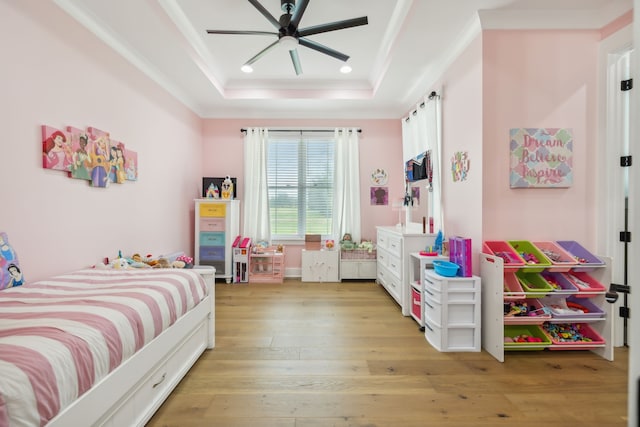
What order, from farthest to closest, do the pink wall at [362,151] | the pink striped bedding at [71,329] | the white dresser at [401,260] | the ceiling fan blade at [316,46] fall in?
the pink wall at [362,151] → the white dresser at [401,260] → the ceiling fan blade at [316,46] → the pink striped bedding at [71,329]

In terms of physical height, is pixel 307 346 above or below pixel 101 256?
below

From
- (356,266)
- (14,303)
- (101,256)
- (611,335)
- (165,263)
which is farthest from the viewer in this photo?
(356,266)

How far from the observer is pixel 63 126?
2229mm

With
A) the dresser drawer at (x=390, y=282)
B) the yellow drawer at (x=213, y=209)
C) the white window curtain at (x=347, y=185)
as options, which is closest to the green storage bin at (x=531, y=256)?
the dresser drawer at (x=390, y=282)

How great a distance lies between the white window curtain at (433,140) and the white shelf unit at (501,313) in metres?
1.00

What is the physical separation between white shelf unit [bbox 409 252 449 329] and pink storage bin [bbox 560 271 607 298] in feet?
3.09

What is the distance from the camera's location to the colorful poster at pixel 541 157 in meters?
2.44

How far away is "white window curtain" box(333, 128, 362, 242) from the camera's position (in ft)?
15.5

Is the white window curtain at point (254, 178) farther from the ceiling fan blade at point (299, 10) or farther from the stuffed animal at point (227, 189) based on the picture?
the ceiling fan blade at point (299, 10)

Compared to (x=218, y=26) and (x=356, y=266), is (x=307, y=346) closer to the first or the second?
(x=356, y=266)

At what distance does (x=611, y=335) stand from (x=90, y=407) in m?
3.30

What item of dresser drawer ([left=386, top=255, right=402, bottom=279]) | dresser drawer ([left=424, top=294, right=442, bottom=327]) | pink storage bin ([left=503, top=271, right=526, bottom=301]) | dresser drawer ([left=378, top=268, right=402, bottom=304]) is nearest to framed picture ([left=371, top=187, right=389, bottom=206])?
dresser drawer ([left=378, top=268, right=402, bottom=304])

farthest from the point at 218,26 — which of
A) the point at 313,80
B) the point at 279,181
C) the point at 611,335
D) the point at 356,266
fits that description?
the point at 611,335

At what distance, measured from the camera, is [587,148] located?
2.45m
